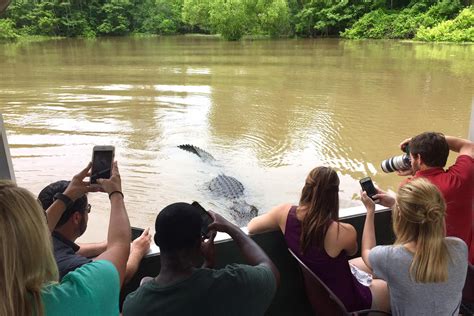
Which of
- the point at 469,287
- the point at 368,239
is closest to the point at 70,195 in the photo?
the point at 368,239

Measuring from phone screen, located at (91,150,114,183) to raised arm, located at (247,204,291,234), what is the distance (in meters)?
0.72

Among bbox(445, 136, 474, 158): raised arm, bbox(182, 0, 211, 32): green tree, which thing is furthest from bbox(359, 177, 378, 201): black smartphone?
bbox(182, 0, 211, 32): green tree

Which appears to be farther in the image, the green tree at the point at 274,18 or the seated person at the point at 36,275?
the green tree at the point at 274,18

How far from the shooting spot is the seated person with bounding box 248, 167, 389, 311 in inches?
68.0

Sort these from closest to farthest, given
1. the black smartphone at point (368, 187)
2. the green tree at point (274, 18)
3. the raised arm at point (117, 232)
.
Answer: the raised arm at point (117, 232) → the black smartphone at point (368, 187) → the green tree at point (274, 18)

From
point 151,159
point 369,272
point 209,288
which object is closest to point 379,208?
point 369,272

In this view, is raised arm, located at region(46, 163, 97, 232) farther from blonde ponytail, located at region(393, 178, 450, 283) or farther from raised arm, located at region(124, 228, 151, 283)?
blonde ponytail, located at region(393, 178, 450, 283)

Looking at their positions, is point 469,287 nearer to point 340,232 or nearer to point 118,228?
point 340,232

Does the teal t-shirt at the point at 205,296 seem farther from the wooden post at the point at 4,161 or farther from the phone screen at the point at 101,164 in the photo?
the wooden post at the point at 4,161

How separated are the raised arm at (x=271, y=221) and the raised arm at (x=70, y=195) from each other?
A: 761mm

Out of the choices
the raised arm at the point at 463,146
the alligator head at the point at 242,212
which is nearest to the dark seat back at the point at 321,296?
the raised arm at the point at 463,146

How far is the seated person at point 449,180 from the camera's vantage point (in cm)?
206

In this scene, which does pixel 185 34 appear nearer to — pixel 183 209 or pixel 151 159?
pixel 151 159

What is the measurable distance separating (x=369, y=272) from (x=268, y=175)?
12.9 ft
